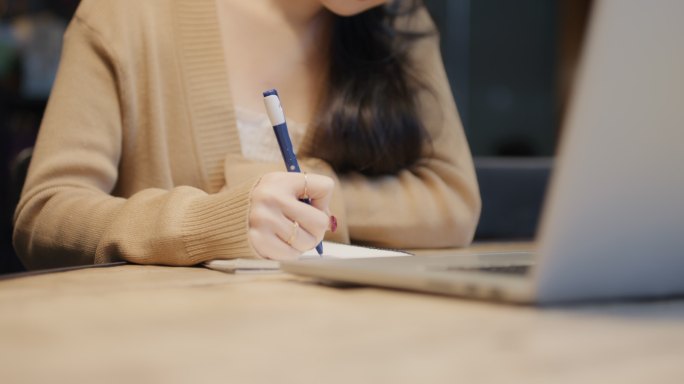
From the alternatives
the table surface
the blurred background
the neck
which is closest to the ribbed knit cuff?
the table surface

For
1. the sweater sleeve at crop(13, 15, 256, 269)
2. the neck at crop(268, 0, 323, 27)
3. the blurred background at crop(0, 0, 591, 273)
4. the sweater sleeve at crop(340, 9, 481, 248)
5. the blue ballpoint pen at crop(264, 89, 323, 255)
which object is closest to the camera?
the sweater sleeve at crop(13, 15, 256, 269)

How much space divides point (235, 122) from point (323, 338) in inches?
32.8

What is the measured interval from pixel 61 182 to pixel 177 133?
0.65 feet

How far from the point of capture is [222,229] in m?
0.78

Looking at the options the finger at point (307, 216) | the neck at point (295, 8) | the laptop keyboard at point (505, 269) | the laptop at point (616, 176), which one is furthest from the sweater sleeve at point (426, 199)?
the laptop at point (616, 176)

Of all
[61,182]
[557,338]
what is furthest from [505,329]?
[61,182]

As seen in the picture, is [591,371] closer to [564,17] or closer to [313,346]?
[313,346]

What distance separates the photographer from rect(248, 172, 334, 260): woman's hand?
0.78m

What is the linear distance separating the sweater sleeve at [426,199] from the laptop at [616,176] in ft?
2.17

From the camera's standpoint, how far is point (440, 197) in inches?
47.9

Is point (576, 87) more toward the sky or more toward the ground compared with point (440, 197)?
more toward the sky

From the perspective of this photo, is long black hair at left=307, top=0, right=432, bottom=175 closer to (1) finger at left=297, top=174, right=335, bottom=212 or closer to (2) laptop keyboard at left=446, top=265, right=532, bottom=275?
(1) finger at left=297, top=174, right=335, bottom=212

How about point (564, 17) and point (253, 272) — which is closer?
point (253, 272)

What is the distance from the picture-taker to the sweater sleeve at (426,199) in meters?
1.15
